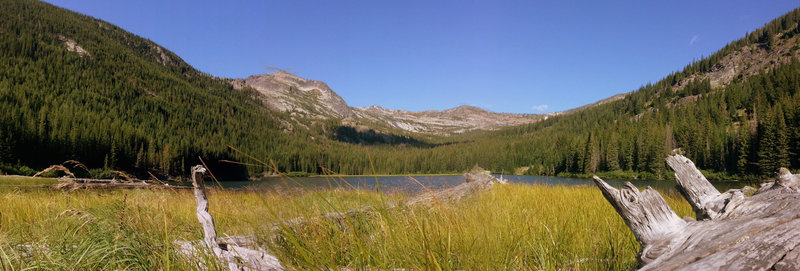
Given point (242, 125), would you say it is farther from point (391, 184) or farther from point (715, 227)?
point (715, 227)

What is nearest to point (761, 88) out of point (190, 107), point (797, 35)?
point (797, 35)

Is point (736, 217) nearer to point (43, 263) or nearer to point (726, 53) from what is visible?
point (43, 263)

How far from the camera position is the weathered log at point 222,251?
5.97ft

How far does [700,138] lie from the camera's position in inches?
2301

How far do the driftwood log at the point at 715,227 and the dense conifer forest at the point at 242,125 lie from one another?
1.42m

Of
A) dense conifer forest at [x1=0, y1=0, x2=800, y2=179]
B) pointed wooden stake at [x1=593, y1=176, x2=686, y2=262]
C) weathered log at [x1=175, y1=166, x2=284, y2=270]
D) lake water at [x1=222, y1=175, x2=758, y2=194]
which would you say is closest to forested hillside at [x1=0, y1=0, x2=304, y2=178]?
dense conifer forest at [x1=0, y1=0, x2=800, y2=179]

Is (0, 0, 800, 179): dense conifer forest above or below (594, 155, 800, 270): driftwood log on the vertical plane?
above

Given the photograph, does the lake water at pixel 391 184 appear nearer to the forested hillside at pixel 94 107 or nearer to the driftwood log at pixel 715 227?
the driftwood log at pixel 715 227

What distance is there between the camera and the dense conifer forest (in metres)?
41.2

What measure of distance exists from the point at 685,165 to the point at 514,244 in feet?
4.42

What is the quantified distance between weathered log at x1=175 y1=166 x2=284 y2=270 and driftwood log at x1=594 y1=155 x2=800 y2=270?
195 cm

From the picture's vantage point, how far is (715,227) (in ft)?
4.97

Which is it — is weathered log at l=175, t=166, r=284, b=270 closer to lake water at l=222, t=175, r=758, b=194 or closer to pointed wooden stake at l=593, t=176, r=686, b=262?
lake water at l=222, t=175, r=758, b=194

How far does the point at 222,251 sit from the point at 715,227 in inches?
103
